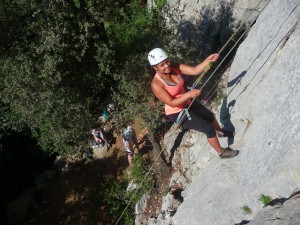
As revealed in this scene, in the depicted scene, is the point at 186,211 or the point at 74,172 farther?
the point at 74,172

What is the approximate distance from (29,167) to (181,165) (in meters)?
10.9

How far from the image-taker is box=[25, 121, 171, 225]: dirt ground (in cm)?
1501

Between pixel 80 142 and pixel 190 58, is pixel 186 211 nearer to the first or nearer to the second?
pixel 190 58

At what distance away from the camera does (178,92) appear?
6.35 m

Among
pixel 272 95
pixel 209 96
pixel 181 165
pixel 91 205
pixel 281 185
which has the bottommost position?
pixel 91 205

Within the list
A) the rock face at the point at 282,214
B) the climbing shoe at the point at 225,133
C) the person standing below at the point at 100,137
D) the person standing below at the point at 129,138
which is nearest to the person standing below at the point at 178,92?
the climbing shoe at the point at 225,133

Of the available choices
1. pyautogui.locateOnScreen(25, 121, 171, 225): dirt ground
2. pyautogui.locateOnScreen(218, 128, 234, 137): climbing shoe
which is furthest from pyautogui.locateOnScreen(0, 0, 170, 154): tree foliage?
pyautogui.locateOnScreen(25, 121, 171, 225): dirt ground

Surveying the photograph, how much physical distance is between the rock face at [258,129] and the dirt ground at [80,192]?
22.2 feet

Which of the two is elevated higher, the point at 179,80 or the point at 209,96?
the point at 179,80

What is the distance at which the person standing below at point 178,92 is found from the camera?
602cm

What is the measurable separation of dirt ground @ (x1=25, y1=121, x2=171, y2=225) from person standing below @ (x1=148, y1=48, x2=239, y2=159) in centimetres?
761

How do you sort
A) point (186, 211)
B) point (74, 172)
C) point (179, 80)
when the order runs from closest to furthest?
point (179, 80)
point (186, 211)
point (74, 172)

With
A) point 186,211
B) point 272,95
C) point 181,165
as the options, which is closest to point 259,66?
point 272,95

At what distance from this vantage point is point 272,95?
650 cm
